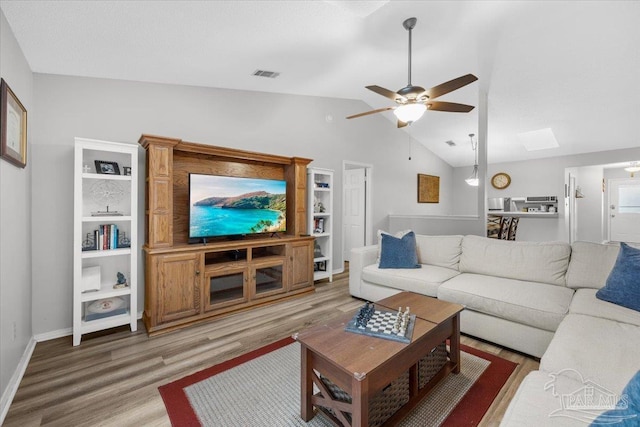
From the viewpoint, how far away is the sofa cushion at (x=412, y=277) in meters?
2.83

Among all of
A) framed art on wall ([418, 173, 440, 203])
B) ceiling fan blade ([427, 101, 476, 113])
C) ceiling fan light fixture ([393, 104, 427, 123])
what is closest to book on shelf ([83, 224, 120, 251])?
ceiling fan light fixture ([393, 104, 427, 123])

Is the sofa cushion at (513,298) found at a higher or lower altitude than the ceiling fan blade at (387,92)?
lower

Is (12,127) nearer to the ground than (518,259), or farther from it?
farther from it

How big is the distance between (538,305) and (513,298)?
0.55 ft

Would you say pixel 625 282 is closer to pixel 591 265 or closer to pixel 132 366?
pixel 591 265

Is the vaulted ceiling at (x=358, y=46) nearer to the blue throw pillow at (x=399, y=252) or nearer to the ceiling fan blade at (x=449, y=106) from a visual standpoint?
the ceiling fan blade at (x=449, y=106)

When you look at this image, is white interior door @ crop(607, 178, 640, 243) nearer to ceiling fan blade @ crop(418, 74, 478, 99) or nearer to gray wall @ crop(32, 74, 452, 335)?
gray wall @ crop(32, 74, 452, 335)

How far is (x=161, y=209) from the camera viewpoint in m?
2.76

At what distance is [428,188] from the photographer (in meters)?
6.75

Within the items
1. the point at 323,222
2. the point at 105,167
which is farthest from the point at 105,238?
the point at 323,222

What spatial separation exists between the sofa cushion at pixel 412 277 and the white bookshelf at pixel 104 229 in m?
2.50

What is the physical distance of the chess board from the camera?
157 cm

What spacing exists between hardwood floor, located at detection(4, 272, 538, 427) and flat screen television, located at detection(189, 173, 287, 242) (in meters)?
1.00

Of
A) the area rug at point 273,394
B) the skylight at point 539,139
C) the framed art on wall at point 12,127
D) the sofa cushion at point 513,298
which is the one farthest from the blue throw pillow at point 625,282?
the framed art on wall at point 12,127
